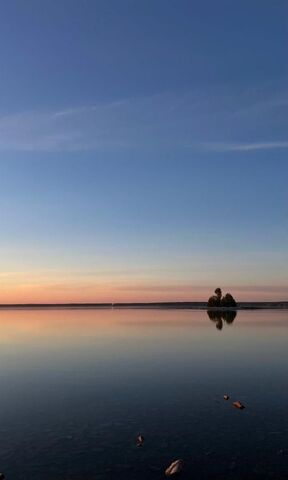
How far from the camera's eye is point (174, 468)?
2091 cm

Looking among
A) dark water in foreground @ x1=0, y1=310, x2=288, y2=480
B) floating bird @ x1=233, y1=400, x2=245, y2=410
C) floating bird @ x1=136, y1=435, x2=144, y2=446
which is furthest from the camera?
floating bird @ x1=233, y1=400, x2=245, y2=410

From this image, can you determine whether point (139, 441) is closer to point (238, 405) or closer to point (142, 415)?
point (142, 415)

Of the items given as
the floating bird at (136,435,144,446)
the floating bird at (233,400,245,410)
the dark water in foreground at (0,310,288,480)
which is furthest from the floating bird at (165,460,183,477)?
the floating bird at (233,400,245,410)

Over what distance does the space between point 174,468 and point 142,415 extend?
10.1 metres

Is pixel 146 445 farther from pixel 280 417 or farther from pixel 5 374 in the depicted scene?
pixel 5 374

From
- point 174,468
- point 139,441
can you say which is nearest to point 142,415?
point 139,441

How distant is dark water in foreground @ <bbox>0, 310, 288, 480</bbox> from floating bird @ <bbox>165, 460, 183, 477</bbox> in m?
0.31

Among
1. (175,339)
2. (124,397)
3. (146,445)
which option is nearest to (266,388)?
(124,397)

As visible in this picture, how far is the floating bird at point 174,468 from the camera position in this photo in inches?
815

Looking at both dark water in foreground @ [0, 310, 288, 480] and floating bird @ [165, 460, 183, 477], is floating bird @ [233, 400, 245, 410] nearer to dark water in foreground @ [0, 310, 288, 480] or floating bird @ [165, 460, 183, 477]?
dark water in foreground @ [0, 310, 288, 480]

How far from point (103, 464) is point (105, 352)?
39.9 m

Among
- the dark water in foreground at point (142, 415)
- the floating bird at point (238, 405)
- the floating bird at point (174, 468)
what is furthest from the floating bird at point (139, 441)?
the floating bird at point (238, 405)

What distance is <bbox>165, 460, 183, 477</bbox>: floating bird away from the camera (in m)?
20.7

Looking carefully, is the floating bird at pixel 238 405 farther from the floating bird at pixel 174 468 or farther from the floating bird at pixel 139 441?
the floating bird at pixel 174 468
